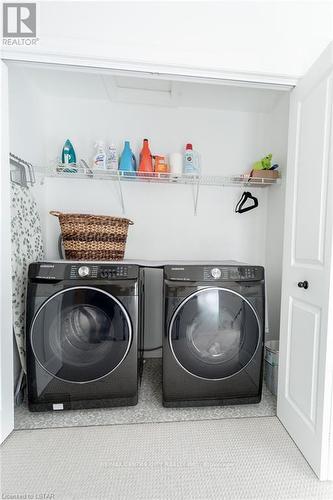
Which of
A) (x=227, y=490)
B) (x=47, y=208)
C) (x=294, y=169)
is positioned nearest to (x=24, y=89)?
(x=47, y=208)

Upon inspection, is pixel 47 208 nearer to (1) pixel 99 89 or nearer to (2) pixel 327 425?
(1) pixel 99 89

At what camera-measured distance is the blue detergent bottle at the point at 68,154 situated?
6.05 ft

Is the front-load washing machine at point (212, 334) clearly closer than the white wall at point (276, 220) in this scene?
Yes

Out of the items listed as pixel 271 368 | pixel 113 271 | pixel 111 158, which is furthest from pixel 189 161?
pixel 271 368

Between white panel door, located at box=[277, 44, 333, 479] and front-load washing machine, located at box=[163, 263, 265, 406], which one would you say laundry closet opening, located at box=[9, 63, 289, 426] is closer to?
front-load washing machine, located at box=[163, 263, 265, 406]

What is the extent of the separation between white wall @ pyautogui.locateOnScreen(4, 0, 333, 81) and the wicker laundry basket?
87 cm

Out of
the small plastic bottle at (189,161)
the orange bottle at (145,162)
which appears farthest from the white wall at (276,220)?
the orange bottle at (145,162)

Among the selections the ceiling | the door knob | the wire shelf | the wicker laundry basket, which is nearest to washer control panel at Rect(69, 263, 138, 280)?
the wicker laundry basket

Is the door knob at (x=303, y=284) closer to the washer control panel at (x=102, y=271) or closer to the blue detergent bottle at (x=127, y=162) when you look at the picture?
the washer control panel at (x=102, y=271)

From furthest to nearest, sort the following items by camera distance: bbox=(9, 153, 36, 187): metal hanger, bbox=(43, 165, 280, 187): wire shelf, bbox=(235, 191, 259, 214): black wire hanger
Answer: bbox=(235, 191, 259, 214): black wire hanger
bbox=(43, 165, 280, 187): wire shelf
bbox=(9, 153, 36, 187): metal hanger

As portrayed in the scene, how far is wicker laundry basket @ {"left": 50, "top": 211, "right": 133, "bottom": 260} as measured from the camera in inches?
60.6

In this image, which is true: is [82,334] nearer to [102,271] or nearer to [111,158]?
[102,271]

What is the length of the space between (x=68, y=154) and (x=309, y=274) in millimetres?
1895

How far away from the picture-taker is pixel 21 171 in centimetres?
155
